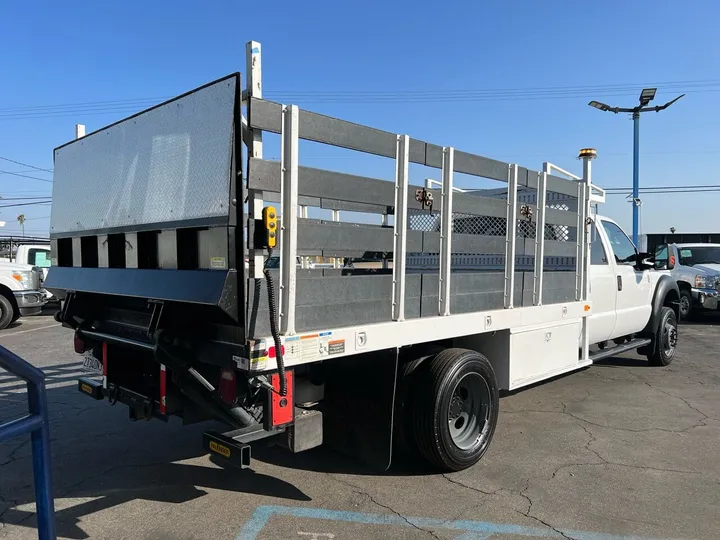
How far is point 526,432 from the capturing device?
518 centimetres

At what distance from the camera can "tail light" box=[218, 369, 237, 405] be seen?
315 cm

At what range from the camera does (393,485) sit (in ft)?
13.0

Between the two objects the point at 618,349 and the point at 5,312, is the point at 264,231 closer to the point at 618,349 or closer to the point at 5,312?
the point at 618,349

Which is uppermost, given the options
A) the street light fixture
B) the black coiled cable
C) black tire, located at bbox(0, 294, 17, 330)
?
the street light fixture

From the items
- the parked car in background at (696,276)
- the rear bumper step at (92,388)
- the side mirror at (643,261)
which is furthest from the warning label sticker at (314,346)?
the parked car in background at (696,276)

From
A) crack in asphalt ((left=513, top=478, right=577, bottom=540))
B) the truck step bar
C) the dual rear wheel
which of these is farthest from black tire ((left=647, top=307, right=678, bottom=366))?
crack in asphalt ((left=513, top=478, right=577, bottom=540))

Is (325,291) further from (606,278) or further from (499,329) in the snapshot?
(606,278)

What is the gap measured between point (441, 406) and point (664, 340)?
5.77 meters

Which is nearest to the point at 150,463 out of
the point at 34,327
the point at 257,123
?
the point at 257,123

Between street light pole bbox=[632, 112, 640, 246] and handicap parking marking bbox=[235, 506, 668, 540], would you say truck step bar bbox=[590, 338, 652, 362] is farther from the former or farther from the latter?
street light pole bbox=[632, 112, 640, 246]

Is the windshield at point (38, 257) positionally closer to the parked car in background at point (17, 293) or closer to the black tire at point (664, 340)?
the parked car in background at point (17, 293)

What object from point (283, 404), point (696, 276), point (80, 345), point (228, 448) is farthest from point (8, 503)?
point (696, 276)

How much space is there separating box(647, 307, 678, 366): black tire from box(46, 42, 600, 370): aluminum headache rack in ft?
13.1

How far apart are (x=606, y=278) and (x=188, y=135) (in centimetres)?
523
